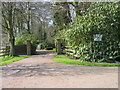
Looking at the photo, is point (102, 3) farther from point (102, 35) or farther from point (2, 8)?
point (2, 8)

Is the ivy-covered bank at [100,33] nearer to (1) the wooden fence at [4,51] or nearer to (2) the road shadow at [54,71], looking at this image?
(2) the road shadow at [54,71]

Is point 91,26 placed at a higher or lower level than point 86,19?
lower

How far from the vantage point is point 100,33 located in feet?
28.6

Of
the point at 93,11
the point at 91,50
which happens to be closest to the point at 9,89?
the point at 91,50

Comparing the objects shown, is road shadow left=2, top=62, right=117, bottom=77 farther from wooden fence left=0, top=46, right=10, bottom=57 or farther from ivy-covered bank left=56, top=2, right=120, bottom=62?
wooden fence left=0, top=46, right=10, bottom=57

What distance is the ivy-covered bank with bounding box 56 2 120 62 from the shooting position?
8.20 meters

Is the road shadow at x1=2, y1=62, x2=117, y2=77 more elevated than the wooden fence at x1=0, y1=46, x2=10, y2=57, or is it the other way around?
the wooden fence at x1=0, y1=46, x2=10, y2=57

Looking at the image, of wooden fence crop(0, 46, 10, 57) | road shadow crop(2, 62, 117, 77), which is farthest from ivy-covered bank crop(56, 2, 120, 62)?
wooden fence crop(0, 46, 10, 57)

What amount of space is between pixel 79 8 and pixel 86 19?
4196 millimetres

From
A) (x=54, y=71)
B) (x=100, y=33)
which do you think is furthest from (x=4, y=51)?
(x=100, y=33)

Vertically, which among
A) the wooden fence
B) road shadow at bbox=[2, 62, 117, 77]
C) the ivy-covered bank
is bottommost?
road shadow at bbox=[2, 62, 117, 77]

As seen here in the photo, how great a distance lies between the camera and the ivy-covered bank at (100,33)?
26.9 feet

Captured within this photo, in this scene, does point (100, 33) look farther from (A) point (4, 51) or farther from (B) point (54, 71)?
(A) point (4, 51)

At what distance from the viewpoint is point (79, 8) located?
42.5ft
